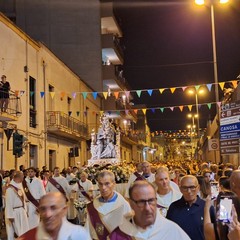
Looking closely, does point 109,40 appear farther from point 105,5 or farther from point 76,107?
point 76,107

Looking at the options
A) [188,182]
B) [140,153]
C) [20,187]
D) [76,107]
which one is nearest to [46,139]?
[76,107]

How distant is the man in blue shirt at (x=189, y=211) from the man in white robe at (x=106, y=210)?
70cm

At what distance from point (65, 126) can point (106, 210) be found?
82.8ft

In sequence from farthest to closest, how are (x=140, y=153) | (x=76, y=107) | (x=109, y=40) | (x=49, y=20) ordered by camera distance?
1. (x=140, y=153)
2. (x=109, y=40)
3. (x=49, y=20)
4. (x=76, y=107)

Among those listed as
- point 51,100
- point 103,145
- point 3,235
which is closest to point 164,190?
point 3,235

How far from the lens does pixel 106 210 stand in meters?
6.20

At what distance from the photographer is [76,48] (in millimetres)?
43312

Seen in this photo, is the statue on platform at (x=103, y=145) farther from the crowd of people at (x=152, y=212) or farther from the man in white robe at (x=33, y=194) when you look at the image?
the crowd of people at (x=152, y=212)

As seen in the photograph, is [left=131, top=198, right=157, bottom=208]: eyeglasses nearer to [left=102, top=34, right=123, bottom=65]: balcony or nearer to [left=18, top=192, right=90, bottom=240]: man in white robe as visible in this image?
[left=18, top=192, right=90, bottom=240]: man in white robe

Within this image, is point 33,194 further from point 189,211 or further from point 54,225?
point 54,225

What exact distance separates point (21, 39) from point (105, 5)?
2181 centimetres

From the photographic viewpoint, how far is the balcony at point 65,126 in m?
28.6

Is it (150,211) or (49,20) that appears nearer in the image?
(150,211)

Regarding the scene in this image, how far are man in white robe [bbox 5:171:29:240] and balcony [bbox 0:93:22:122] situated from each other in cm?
785
